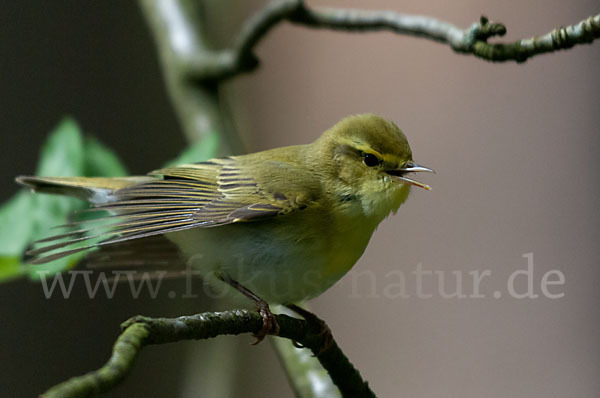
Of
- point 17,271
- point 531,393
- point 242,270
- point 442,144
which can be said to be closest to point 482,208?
point 442,144

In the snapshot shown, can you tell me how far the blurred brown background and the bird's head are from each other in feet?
5.44

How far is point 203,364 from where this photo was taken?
389 cm

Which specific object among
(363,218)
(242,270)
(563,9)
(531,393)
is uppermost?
(563,9)

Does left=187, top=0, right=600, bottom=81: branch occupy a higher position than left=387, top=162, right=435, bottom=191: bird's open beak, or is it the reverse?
left=187, top=0, right=600, bottom=81: branch

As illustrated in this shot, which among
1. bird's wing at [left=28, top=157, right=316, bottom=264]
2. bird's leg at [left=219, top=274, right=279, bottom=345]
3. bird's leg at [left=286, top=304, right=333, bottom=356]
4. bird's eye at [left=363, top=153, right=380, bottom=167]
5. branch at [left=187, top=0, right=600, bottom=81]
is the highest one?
branch at [left=187, top=0, right=600, bottom=81]

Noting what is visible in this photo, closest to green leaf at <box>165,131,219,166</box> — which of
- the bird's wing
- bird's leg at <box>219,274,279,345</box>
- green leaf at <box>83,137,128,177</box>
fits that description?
the bird's wing

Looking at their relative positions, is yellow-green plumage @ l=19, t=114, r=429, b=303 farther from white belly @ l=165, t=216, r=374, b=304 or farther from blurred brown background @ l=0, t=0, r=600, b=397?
blurred brown background @ l=0, t=0, r=600, b=397

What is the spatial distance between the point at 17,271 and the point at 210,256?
747 mm

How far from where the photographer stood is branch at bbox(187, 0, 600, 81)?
6.19 feet

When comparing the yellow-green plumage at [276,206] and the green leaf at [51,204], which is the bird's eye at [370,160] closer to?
the yellow-green plumage at [276,206]

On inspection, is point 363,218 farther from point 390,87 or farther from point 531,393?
point 390,87

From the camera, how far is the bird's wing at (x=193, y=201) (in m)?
2.26

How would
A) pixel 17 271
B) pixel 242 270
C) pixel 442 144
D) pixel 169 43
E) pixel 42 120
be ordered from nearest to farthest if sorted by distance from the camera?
pixel 17 271 < pixel 242 270 < pixel 169 43 < pixel 42 120 < pixel 442 144

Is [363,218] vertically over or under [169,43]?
under
